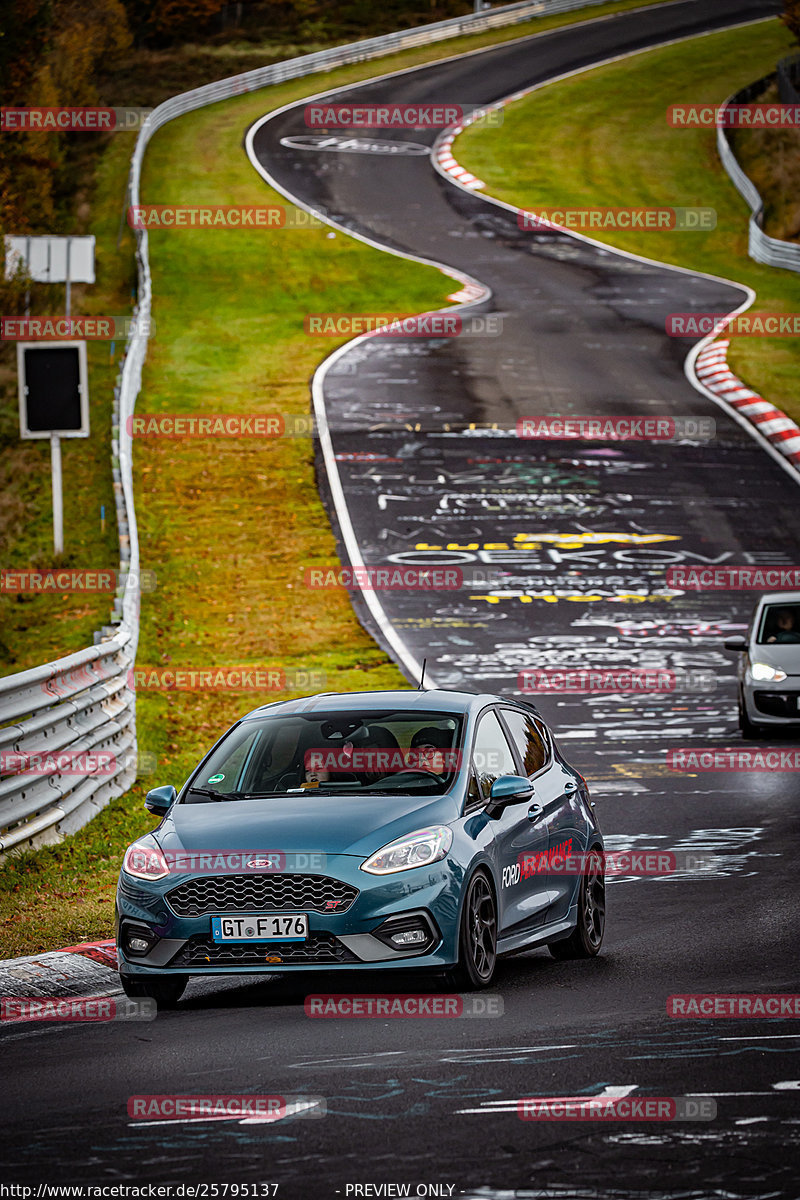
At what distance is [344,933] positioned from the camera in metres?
8.57

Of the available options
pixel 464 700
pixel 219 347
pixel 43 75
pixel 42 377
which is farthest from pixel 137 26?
pixel 464 700

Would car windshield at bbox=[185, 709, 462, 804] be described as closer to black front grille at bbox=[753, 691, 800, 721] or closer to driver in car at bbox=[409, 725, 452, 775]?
driver in car at bbox=[409, 725, 452, 775]

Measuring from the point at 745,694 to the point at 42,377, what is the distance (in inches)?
412

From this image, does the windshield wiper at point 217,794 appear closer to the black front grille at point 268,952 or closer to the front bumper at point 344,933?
the front bumper at point 344,933

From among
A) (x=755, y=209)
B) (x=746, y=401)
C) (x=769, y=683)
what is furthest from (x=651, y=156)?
(x=769, y=683)

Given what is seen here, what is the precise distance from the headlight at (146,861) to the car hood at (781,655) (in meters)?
11.5

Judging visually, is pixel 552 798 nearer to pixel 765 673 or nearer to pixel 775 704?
pixel 775 704

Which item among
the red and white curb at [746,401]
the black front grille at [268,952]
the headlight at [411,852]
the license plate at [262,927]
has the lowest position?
the red and white curb at [746,401]

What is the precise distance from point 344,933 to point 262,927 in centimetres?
40

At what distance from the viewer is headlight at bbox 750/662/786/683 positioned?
19328 mm

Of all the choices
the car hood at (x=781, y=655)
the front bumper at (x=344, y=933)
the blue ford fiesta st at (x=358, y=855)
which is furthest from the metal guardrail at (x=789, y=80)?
the front bumper at (x=344, y=933)

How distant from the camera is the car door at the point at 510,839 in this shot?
31.0 ft

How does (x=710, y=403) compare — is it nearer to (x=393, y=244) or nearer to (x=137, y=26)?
(x=393, y=244)

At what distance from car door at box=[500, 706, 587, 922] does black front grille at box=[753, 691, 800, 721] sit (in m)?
8.55
